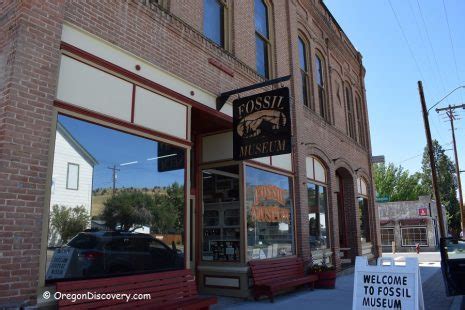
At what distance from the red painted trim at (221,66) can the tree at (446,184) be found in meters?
58.1

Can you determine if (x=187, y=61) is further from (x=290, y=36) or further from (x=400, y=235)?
(x=400, y=235)

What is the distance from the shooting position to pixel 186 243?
25.5 ft

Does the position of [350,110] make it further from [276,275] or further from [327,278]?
[276,275]

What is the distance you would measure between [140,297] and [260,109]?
14.0 feet

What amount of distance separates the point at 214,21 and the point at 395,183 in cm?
5128

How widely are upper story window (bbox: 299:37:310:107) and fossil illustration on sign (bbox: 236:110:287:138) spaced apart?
670 cm

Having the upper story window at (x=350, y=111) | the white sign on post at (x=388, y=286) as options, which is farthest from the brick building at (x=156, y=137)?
the upper story window at (x=350, y=111)

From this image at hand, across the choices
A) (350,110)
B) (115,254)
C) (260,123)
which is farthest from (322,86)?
(115,254)

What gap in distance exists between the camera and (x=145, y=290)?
6504 mm

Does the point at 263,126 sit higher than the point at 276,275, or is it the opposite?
the point at 263,126

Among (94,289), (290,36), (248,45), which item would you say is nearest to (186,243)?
(94,289)

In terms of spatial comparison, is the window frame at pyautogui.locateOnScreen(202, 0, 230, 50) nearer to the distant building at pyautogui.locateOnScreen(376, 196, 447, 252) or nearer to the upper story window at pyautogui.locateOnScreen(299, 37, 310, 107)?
the upper story window at pyautogui.locateOnScreen(299, 37, 310, 107)

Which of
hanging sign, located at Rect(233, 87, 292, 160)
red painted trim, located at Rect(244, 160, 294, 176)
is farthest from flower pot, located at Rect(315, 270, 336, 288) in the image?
hanging sign, located at Rect(233, 87, 292, 160)

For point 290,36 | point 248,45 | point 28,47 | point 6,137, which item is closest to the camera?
point 6,137
